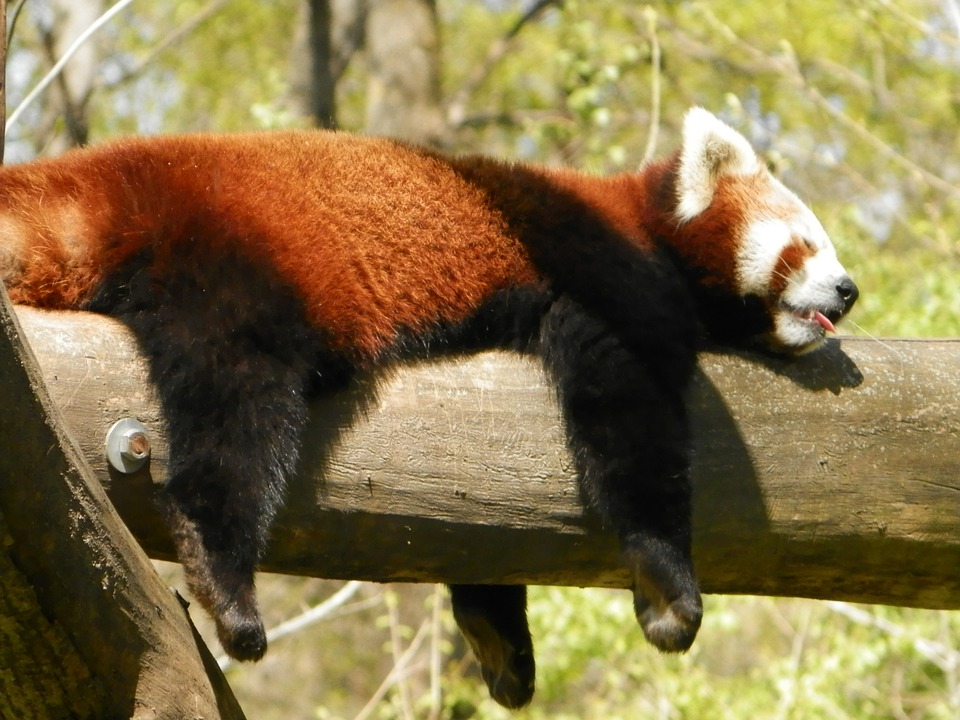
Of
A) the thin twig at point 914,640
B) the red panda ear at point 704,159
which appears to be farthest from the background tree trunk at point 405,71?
the red panda ear at point 704,159

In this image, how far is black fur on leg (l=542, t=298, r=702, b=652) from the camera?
108 inches

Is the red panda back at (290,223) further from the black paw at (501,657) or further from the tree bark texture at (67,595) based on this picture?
the black paw at (501,657)

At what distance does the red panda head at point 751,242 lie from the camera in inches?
133

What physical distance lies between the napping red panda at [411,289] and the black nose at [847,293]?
3 cm

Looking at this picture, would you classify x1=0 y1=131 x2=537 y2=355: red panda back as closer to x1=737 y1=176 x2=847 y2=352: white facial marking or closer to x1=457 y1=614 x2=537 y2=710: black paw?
x1=737 y1=176 x2=847 y2=352: white facial marking

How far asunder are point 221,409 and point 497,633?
132 cm

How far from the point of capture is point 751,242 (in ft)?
11.5

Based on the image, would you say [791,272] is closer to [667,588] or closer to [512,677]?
[667,588]

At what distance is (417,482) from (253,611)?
50 cm

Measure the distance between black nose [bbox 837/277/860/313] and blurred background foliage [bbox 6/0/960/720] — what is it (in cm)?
117

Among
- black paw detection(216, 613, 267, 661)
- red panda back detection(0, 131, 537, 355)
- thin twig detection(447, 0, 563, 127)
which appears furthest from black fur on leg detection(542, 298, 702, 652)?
thin twig detection(447, 0, 563, 127)

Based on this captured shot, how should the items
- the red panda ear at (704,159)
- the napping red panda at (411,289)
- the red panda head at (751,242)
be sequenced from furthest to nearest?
the red panda ear at (704,159) → the red panda head at (751,242) → the napping red panda at (411,289)

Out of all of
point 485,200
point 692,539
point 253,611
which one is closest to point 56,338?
point 253,611

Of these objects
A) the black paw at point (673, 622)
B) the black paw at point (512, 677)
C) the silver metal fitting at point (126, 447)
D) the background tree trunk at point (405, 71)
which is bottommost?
the background tree trunk at point (405, 71)
